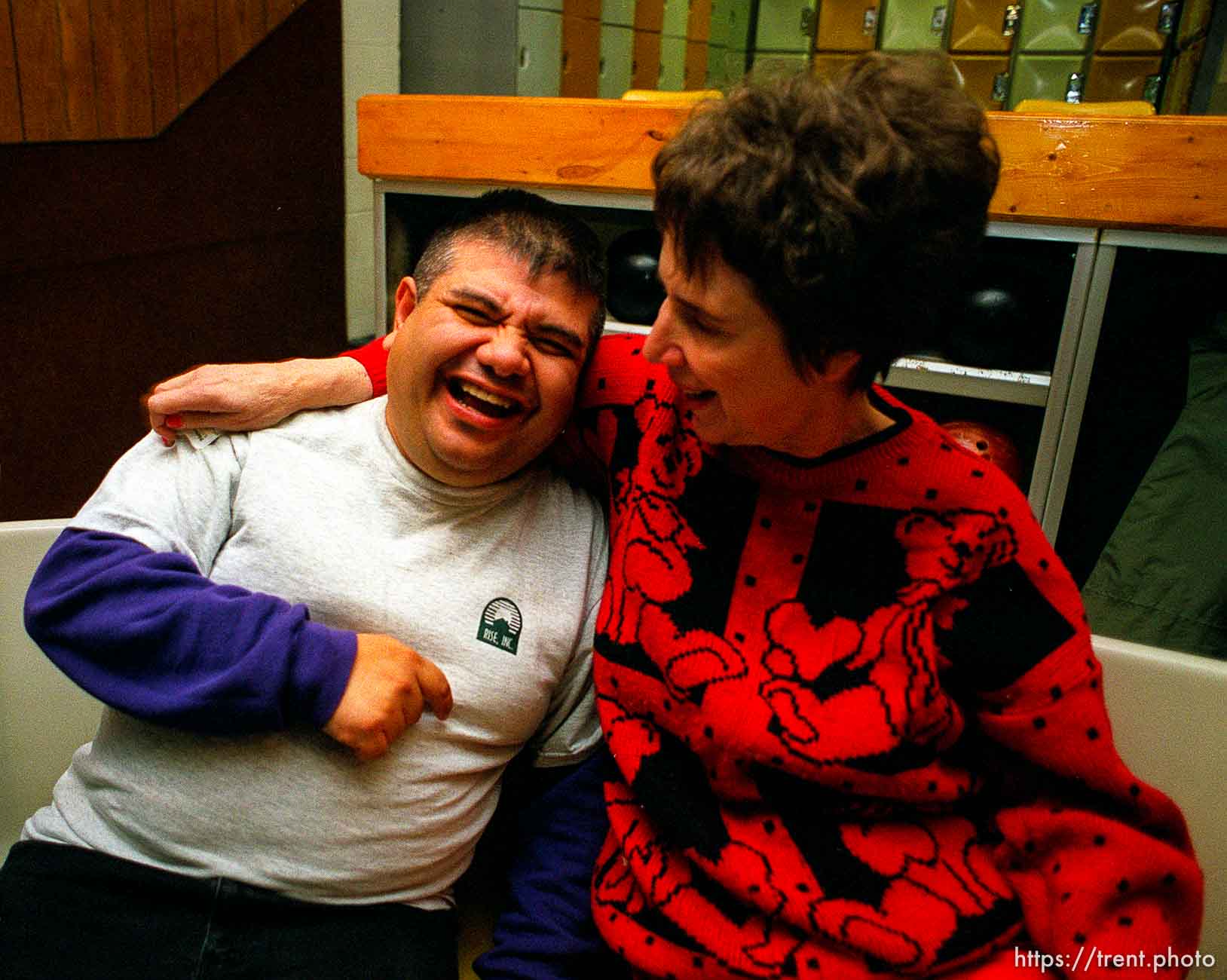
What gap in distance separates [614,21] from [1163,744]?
Answer: 3.38 metres

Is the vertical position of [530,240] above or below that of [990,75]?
below

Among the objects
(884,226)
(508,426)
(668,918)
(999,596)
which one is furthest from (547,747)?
(884,226)

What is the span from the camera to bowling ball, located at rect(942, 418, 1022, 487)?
205 centimetres

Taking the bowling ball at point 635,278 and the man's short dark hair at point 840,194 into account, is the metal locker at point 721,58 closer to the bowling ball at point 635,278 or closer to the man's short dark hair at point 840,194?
the bowling ball at point 635,278

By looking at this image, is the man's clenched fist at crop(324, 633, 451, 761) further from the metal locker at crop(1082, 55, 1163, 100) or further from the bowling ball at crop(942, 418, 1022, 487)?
the metal locker at crop(1082, 55, 1163, 100)

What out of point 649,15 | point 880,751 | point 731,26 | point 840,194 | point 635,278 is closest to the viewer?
point 840,194

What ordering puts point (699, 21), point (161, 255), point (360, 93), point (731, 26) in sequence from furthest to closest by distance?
point (731, 26) < point (699, 21) < point (360, 93) < point (161, 255)

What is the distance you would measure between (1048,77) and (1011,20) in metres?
0.30

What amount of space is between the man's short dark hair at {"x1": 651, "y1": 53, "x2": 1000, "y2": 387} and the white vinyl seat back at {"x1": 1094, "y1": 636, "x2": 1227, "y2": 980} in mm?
557

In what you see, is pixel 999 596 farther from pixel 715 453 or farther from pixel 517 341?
pixel 517 341

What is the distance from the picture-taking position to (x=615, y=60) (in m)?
3.82

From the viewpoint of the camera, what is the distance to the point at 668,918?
0.96m

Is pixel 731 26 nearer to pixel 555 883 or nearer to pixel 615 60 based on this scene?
pixel 615 60

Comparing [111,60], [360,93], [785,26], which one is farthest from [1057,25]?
[111,60]
